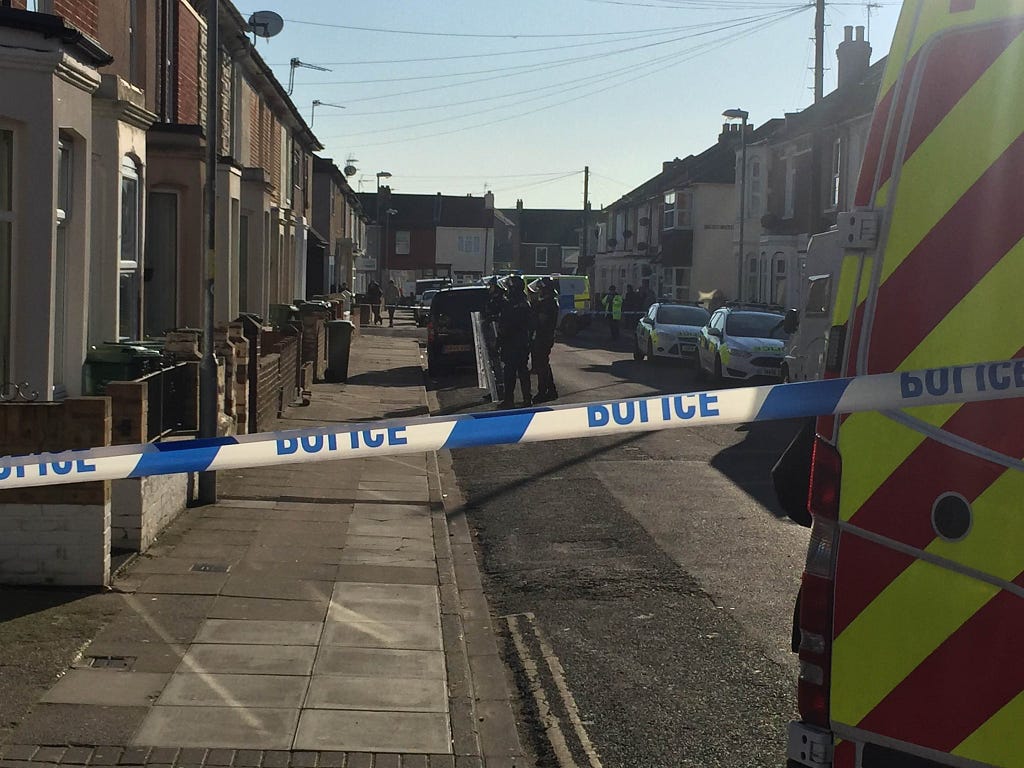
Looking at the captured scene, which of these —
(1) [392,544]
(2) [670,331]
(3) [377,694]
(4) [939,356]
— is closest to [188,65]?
(1) [392,544]

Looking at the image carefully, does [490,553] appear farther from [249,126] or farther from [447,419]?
[249,126]

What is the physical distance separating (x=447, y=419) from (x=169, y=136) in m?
12.5

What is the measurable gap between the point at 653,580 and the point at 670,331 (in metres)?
21.2

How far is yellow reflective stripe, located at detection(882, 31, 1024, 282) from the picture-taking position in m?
2.92

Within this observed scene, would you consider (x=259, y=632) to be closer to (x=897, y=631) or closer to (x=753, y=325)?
(x=897, y=631)

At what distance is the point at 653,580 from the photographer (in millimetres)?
8750

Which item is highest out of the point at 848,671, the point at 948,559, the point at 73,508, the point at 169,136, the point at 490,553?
the point at 169,136

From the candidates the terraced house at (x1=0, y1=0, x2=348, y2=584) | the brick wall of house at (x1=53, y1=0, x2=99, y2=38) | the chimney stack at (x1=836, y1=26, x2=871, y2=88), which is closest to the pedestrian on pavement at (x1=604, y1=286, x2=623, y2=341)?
the chimney stack at (x1=836, y1=26, x2=871, y2=88)

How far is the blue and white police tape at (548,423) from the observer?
9.48ft

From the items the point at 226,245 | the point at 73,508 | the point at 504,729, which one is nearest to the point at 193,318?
the point at 226,245

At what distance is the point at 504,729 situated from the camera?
588 centimetres

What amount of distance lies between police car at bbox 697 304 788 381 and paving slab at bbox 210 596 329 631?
1478 cm

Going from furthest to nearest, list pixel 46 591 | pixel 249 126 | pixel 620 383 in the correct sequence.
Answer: pixel 249 126 → pixel 620 383 → pixel 46 591

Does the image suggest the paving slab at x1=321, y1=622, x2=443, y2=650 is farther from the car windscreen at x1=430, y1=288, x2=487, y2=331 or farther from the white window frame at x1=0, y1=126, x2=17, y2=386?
the car windscreen at x1=430, y1=288, x2=487, y2=331
